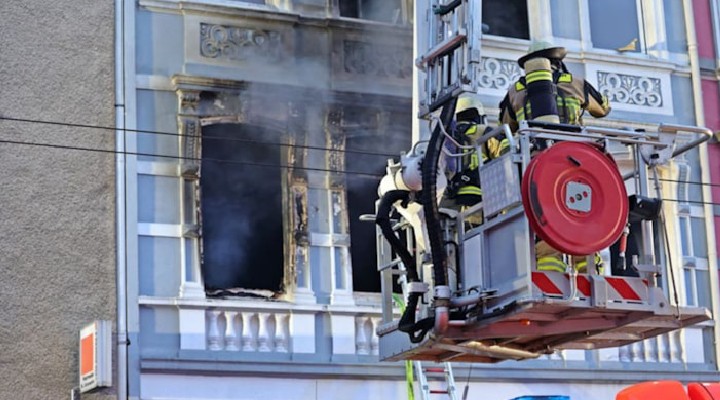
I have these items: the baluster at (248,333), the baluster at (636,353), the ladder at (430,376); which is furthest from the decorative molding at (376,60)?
the baluster at (636,353)

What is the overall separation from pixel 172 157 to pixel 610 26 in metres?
5.46

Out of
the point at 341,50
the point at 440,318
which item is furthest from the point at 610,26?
the point at 440,318

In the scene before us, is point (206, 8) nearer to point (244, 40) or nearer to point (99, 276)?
point (244, 40)

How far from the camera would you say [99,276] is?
14.1 meters

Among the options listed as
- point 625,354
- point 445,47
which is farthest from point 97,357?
point 625,354

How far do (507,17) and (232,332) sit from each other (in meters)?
4.90

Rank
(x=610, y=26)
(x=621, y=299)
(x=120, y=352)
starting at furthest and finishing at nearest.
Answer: (x=610, y=26) < (x=120, y=352) < (x=621, y=299)

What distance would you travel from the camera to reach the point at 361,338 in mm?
15031

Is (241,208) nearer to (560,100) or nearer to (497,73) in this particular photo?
(497,73)

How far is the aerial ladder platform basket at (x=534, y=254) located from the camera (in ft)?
35.3

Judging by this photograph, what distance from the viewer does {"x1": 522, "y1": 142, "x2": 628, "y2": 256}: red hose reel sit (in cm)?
1072

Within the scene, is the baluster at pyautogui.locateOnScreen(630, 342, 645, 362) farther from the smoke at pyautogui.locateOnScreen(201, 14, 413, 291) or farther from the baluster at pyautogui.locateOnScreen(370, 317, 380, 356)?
the baluster at pyautogui.locateOnScreen(370, 317, 380, 356)

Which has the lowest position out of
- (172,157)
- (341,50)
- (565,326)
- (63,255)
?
(565,326)

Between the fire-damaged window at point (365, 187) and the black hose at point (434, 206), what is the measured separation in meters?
4.21
